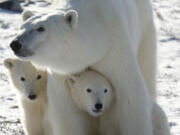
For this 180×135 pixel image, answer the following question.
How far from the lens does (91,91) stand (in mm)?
6598

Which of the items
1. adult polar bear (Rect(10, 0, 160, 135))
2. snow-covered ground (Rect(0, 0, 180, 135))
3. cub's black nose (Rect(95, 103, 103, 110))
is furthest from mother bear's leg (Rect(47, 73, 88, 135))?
snow-covered ground (Rect(0, 0, 180, 135))

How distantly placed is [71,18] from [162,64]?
4.78m

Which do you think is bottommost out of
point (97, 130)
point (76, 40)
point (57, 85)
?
point (97, 130)

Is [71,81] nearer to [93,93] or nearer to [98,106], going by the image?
[93,93]

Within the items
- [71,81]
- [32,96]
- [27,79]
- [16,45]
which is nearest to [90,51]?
[71,81]

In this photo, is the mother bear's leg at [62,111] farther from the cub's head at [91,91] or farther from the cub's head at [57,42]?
the cub's head at [57,42]

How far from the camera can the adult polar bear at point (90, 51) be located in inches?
227

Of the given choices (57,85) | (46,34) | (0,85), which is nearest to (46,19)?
(46,34)

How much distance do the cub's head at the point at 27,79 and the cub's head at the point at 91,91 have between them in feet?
2.44

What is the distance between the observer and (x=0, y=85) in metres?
9.30

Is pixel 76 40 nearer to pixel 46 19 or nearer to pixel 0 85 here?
pixel 46 19

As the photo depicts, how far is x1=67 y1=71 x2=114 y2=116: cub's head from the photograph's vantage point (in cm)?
647

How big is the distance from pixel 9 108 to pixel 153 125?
2197 millimetres

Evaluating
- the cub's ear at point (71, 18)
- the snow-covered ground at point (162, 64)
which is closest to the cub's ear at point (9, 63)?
the snow-covered ground at point (162, 64)
